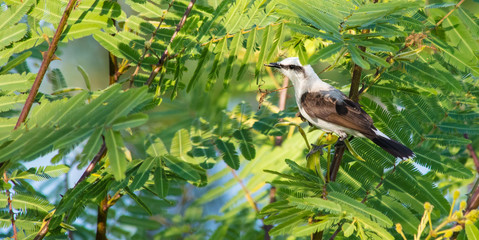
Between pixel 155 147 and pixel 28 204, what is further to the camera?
pixel 155 147

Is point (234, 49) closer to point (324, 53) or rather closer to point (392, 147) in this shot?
point (324, 53)

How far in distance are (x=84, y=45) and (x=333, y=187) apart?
4128 millimetres

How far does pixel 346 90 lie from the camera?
301cm

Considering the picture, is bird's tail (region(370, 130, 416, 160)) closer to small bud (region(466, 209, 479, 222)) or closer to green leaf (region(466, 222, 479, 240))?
green leaf (region(466, 222, 479, 240))

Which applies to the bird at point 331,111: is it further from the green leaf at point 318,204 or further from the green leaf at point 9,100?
the green leaf at point 9,100

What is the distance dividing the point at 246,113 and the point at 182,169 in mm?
829

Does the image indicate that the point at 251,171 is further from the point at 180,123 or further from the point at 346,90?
the point at 346,90

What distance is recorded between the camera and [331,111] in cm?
288

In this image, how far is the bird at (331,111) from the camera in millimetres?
2455

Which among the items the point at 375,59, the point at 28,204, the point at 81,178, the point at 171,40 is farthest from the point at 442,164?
the point at 28,204

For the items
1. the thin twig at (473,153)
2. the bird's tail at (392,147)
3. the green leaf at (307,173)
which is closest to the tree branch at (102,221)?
the green leaf at (307,173)

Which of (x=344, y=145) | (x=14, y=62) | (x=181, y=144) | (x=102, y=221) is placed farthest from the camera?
(x=181, y=144)

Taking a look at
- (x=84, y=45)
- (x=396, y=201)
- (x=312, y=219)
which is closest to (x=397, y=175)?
(x=396, y=201)

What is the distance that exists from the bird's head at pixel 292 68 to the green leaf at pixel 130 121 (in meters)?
1.62
